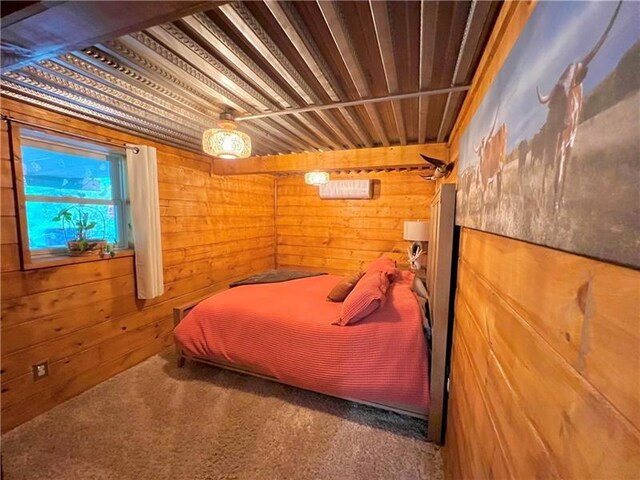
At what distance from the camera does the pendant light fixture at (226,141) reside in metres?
1.80

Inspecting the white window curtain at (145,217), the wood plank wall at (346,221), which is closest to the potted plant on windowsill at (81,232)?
the white window curtain at (145,217)

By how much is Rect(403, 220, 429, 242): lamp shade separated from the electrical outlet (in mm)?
3600

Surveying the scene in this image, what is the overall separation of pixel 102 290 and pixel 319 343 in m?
2.01

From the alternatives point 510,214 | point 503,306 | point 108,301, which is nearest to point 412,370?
point 503,306

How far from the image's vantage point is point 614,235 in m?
0.34

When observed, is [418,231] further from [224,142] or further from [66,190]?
[66,190]

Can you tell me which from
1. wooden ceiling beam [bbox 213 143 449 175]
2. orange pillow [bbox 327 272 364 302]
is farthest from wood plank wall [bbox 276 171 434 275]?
orange pillow [bbox 327 272 364 302]

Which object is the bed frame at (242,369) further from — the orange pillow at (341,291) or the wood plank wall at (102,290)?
the orange pillow at (341,291)

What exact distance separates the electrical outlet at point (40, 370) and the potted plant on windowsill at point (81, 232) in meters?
0.83

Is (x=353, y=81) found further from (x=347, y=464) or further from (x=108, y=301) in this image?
(x=108, y=301)

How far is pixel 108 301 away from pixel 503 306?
117 inches

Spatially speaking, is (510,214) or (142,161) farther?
(142,161)

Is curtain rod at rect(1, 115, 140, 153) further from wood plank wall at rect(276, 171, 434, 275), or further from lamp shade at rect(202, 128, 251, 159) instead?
wood plank wall at rect(276, 171, 434, 275)

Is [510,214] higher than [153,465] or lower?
higher
